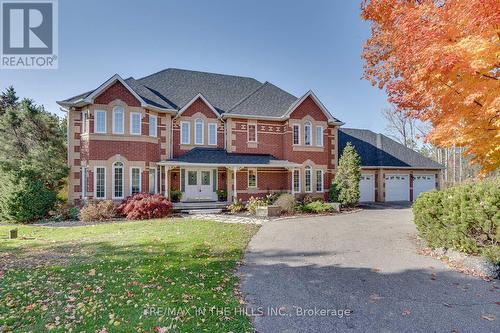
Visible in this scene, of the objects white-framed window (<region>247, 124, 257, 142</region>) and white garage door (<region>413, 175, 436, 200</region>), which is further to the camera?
white garage door (<region>413, 175, 436, 200</region>)

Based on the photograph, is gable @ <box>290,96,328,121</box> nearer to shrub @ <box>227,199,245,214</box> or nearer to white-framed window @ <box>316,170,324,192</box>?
white-framed window @ <box>316,170,324,192</box>

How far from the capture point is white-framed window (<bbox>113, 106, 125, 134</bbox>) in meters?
17.5

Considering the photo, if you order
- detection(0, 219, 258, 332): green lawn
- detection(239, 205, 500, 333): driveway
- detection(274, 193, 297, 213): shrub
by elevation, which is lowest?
detection(239, 205, 500, 333): driveway

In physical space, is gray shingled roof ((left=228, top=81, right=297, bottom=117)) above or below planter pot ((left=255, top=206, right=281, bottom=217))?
above

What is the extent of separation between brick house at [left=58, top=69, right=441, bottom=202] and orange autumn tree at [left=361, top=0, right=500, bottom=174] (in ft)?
38.7

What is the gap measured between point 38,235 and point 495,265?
15.6 meters

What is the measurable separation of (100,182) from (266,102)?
1377 cm

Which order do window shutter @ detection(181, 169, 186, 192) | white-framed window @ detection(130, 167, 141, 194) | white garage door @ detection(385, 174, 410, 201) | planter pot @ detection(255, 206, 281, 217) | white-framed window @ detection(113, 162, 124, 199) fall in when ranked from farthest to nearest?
white garage door @ detection(385, 174, 410, 201) → window shutter @ detection(181, 169, 186, 192) → white-framed window @ detection(130, 167, 141, 194) → white-framed window @ detection(113, 162, 124, 199) → planter pot @ detection(255, 206, 281, 217)

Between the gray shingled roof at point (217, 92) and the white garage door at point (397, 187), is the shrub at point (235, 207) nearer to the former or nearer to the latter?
the gray shingled roof at point (217, 92)

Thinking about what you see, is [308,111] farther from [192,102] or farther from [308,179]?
[192,102]

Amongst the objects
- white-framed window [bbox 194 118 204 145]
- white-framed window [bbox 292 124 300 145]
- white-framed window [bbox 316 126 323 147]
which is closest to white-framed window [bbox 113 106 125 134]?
white-framed window [bbox 194 118 204 145]

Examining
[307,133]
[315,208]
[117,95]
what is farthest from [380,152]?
[117,95]

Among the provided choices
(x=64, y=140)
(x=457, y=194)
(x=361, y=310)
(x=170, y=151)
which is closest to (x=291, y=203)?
(x=170, y=151)

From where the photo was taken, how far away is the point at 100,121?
17312mm
